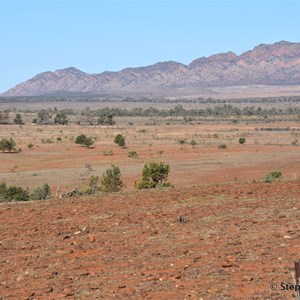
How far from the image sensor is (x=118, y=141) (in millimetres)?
75688

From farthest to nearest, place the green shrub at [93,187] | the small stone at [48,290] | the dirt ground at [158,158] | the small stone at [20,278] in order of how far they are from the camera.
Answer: the dirt ground at [158,158]
the green shrub at [93,187]
the small stone at [20,278]
the small stone at [48,290]

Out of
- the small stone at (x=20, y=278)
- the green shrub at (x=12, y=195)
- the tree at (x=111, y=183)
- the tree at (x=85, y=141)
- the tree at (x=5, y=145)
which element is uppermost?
the small stone at (x=20, y=278)

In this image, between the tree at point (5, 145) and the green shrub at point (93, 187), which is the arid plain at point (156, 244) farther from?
the tree at point (5, 145)

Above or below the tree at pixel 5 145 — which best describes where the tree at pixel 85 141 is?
below

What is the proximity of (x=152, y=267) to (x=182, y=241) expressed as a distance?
6.83ft

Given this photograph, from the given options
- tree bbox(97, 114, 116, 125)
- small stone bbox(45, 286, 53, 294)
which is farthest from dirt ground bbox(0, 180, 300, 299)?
tree bbox(97, 114, 116, 125)

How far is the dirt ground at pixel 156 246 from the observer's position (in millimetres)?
10249

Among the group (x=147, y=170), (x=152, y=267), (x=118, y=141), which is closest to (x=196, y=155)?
(x=118, y=141)

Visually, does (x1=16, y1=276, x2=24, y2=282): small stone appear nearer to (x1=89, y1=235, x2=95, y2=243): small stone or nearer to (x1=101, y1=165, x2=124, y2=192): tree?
(x1=89, y1=235, x2=95, y2=243): small stone

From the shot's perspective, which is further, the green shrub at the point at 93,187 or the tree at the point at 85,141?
the tree at the point at 85,141

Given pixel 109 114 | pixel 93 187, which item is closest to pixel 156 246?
pixel 93 187

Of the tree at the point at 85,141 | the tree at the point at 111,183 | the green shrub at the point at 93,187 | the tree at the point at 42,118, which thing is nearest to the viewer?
the green shrub at the point at 93,187

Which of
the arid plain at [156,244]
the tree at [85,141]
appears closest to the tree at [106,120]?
the tree at [85,141]

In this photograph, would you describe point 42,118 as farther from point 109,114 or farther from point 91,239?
point 91,239
